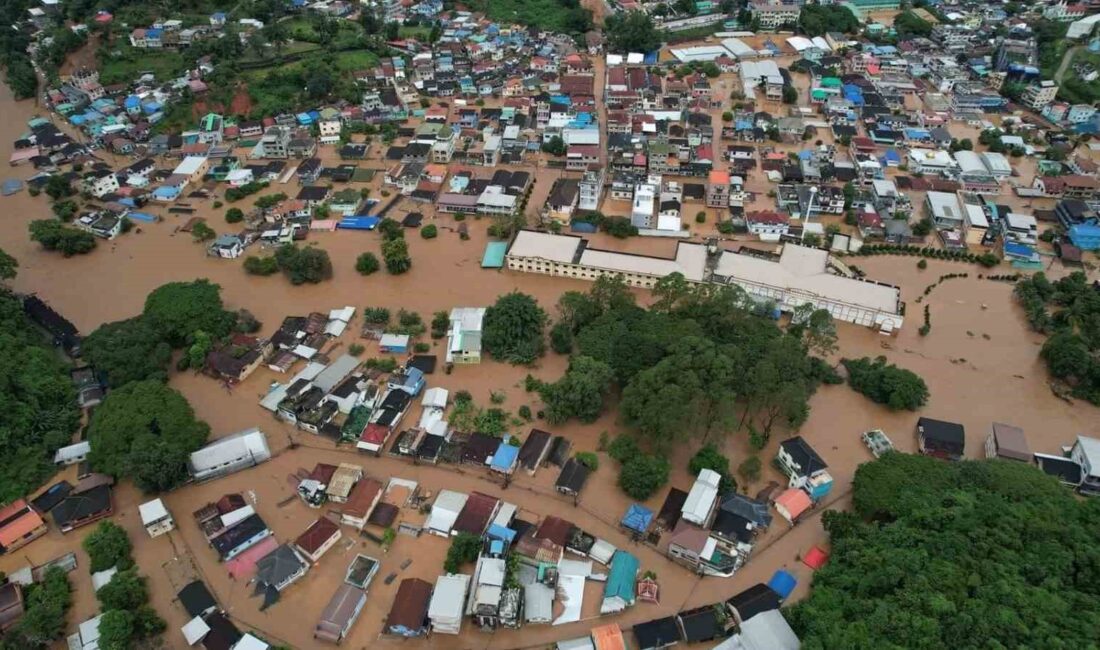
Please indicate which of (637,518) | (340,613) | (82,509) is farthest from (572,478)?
(82,509)

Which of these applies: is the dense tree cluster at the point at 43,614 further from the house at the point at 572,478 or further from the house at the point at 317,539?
the house at the point at 572,478

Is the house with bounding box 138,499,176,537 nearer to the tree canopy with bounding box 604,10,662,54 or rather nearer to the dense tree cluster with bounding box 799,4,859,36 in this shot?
the tree canopy with bounding box 604,10,662,54

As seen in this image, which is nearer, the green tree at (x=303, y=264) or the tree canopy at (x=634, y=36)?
the green tree at (x=303, y=264)

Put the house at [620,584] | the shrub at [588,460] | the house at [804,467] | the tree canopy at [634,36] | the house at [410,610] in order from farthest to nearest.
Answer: the tree canopy at [634,36] → the shrub at [588,460] → the house at [804,467] → the house at [620,584] → the house at [410,610]

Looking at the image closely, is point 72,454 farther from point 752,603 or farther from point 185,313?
point 752,603

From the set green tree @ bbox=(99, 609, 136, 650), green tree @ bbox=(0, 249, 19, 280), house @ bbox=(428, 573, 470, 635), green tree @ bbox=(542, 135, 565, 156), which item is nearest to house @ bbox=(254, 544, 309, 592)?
green tree @ bbox=(99, 609, 136, 650)

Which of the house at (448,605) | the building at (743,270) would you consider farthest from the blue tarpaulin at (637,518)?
the building at (743,270)
